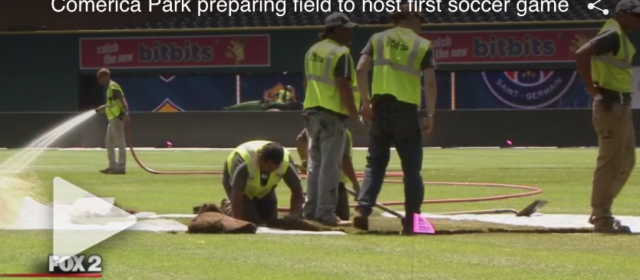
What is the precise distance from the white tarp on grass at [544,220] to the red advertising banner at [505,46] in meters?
26.4

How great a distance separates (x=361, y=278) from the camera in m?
8.41

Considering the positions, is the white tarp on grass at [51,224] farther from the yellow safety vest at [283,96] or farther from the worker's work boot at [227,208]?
the yellow safety vest at [283,96]

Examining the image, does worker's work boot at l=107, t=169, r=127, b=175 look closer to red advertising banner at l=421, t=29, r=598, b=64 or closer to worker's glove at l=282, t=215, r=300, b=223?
worker's glove at l=282, t=215, r=300, b=223

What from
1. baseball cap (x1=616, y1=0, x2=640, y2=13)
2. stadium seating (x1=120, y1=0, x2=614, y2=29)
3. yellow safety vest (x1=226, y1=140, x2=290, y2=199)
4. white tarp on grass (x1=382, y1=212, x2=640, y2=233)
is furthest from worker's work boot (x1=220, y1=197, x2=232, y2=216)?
stadium seating (x1=120, y1=0, x2=614, y2=29)

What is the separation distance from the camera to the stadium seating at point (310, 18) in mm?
41188

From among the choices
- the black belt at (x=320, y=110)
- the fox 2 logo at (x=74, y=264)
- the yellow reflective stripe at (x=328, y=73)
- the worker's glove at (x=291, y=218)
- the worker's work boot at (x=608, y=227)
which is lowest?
the worker's work boot at (x=608, y=227)

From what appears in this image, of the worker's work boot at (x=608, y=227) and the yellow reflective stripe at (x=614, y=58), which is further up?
the yellow reflective stripe at (x=614, y=58)

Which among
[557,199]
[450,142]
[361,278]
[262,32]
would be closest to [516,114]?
[450,142]

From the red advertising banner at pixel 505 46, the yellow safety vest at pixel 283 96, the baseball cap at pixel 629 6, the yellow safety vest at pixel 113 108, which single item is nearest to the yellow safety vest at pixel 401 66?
the baseball cap at pixel 629 6

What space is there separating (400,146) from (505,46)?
29.0 meters

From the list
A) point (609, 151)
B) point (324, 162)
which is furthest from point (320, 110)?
point (609, 151)

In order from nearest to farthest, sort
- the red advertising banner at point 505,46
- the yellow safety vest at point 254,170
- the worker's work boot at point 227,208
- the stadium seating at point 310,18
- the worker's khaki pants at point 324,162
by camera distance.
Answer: the yellow safety vest at point 254,170 < the worker's work boot at point 227,208 < the worker's khaki pants at point 324,162 < the red advertising banner at point 505,46 < the stadium seating at point 310,18

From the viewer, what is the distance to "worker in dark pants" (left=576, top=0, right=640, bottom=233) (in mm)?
11703

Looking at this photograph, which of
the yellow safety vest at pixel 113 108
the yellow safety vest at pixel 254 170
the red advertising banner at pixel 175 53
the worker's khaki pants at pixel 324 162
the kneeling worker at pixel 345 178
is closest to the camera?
the yellow safety vest at pixel 254 170
